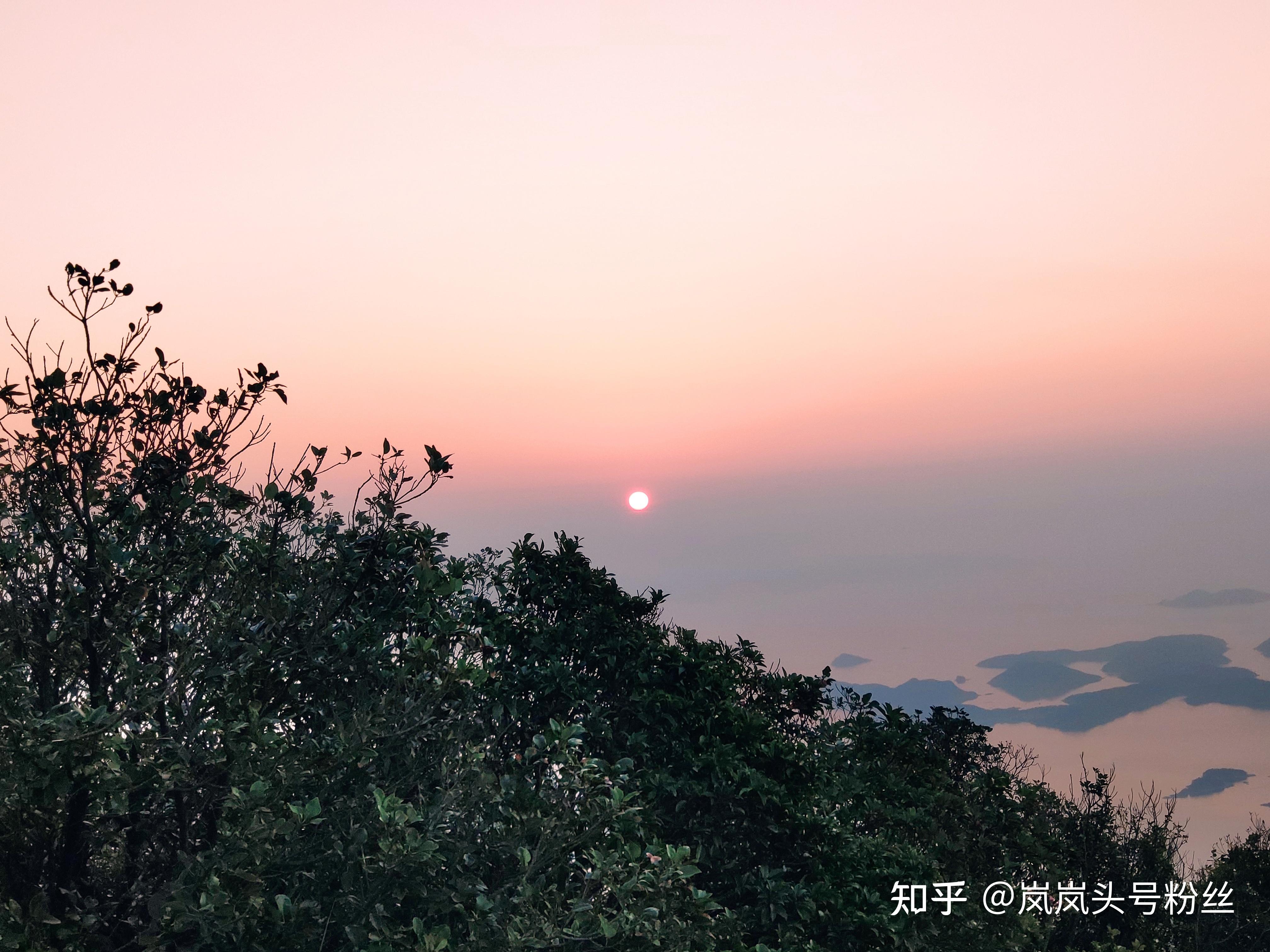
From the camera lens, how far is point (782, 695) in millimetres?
16062

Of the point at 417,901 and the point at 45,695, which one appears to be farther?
the point at 45,695

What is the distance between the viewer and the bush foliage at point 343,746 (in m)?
7.95

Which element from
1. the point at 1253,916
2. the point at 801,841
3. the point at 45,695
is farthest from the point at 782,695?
the point at 1253,916

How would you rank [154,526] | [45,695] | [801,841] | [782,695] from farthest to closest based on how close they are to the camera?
[782,695] < [801,841] < [154,526] < [45,695]

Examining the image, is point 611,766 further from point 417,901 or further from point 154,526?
point 154,526

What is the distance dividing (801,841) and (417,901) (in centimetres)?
560

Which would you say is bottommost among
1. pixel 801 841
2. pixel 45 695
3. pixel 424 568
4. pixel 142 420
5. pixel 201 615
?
pixel 801 841

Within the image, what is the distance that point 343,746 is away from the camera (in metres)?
8.59

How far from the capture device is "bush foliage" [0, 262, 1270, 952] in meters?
7.95

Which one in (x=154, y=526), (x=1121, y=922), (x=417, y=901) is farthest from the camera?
(x=1121, y=922)

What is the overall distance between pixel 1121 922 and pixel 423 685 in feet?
68.0

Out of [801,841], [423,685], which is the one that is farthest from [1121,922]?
[423,685]

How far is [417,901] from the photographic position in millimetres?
8406

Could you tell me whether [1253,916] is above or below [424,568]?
below
